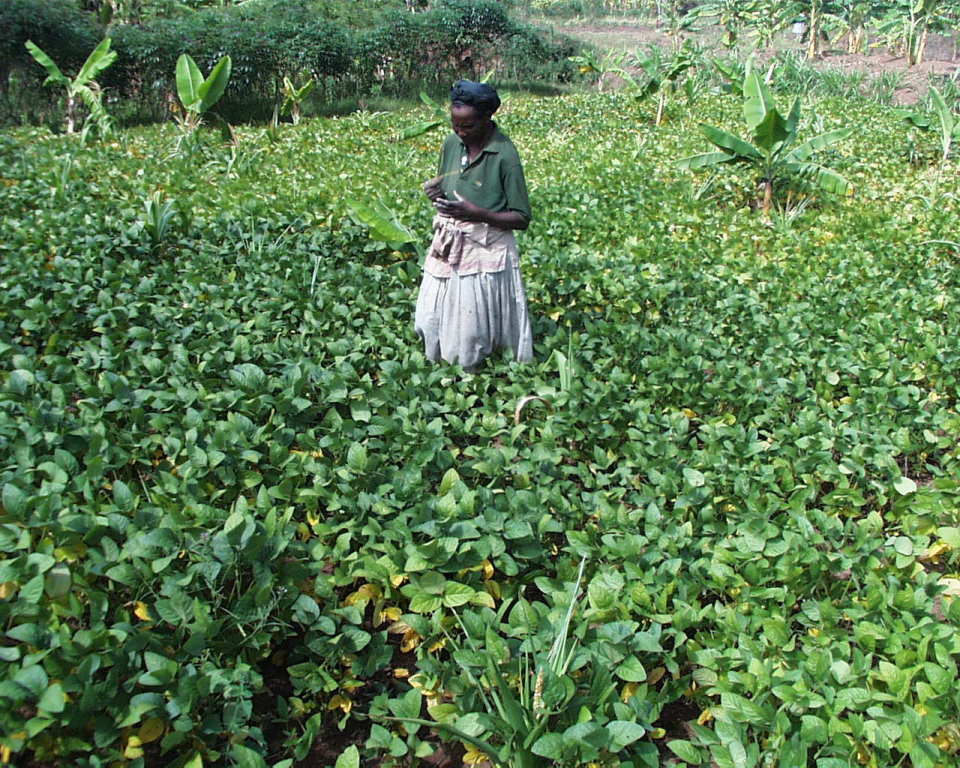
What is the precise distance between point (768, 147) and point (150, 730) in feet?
23.2

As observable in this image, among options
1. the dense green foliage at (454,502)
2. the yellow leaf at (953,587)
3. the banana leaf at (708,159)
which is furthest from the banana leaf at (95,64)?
the yellow leaf at (953,587)

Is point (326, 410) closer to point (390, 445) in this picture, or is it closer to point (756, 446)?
point (390, 445)

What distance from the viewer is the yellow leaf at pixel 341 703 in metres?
2.21

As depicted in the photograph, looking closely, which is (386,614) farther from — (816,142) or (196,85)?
(196,85)

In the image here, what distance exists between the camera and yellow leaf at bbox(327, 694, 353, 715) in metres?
2.21

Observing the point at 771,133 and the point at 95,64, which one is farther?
the point at 95,64

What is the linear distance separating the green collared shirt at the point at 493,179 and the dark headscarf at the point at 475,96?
0.16 metres

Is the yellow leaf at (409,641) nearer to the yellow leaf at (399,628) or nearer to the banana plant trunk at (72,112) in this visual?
the yellow leaf at (399,628)

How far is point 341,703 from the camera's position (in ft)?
7.32

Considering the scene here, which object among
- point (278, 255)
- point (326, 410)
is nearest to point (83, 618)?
point (326, 410)

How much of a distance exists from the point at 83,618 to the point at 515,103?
14682 millimetres

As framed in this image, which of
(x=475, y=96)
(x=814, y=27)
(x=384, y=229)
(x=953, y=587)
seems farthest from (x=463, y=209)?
(x=814, y=27)

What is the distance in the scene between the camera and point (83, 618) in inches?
90.5

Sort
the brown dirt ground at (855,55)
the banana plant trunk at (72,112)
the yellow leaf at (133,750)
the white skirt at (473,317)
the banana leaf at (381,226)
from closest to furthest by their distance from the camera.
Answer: the yellow leaf at (133,750) → the white skirt at (473,317) → the banana leaf at (381,226) → the banana plant trunk at (72,112) → the brown dirt ground at (855,55)
